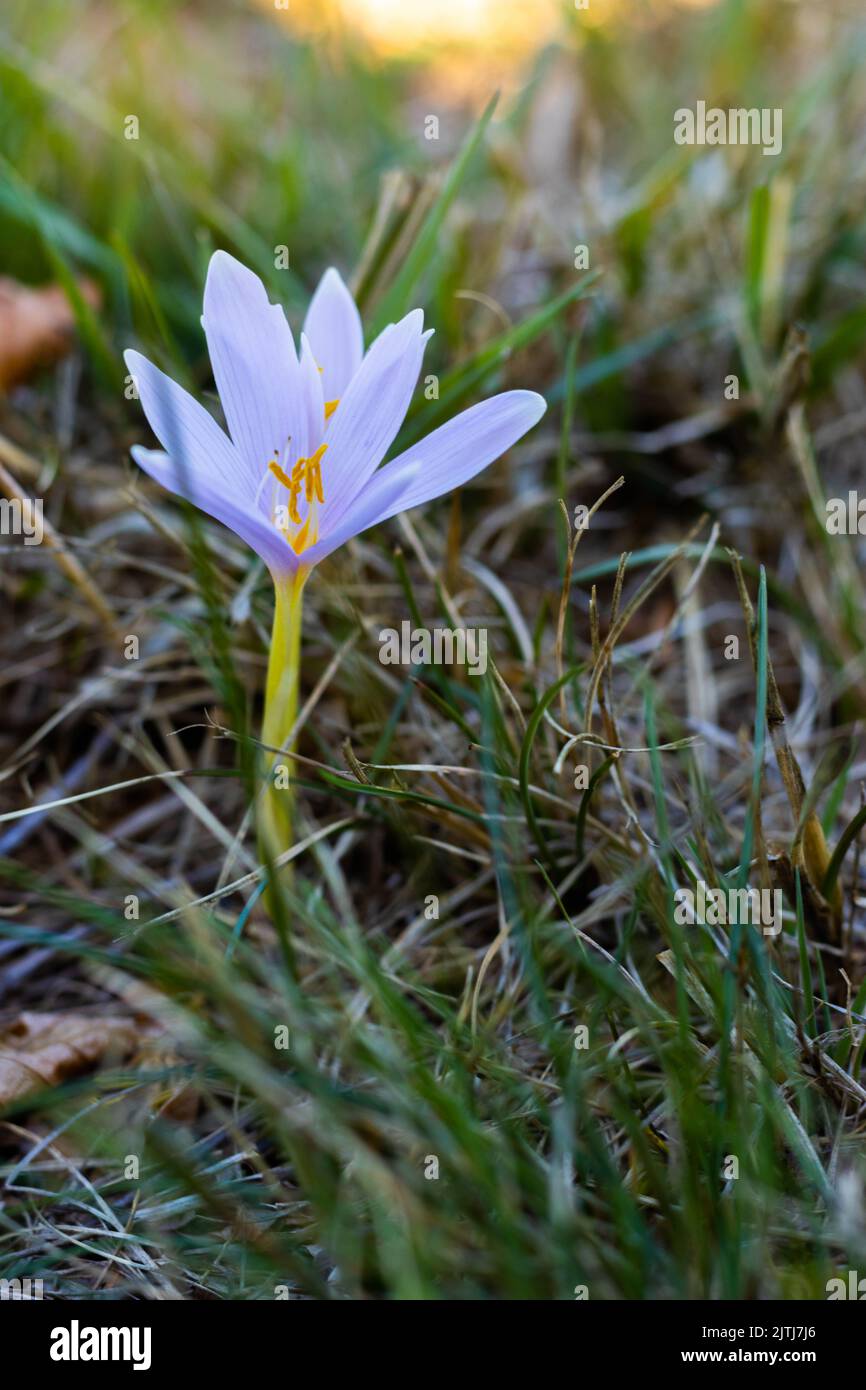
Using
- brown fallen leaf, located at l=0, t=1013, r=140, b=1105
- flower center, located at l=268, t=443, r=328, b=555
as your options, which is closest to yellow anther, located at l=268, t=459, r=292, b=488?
flower center, located at l=268, t=443, r=328, b=555

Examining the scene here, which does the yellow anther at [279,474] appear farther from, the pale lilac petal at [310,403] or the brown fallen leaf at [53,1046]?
the brown fallen leaf at [53,1046]

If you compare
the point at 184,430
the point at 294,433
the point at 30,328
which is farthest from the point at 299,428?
the point at 30,328

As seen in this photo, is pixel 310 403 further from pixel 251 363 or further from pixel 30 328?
pixel 30 328

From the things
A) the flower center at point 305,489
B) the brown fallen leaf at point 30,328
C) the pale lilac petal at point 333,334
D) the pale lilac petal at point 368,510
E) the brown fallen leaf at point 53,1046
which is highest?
the brown fallen leaf at point 30,328

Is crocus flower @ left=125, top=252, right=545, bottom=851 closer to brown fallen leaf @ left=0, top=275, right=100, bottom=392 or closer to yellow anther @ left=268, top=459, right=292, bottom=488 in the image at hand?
yellow anther @ left=268, top=459, right=292, bottom=488

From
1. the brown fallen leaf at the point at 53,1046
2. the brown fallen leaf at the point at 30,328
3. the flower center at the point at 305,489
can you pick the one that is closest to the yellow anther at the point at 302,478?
the flower center at the point at 305,489
